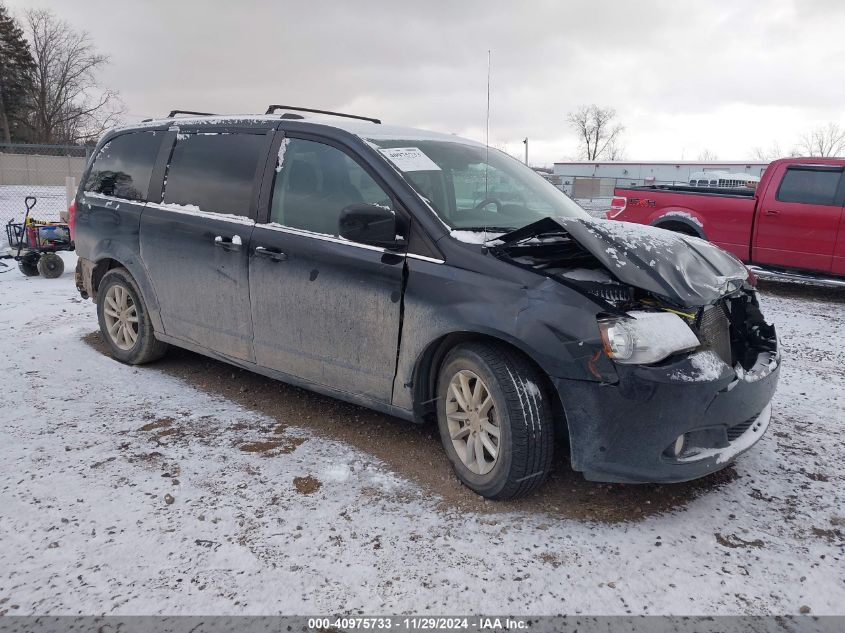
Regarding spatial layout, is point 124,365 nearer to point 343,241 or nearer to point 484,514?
point 343,241

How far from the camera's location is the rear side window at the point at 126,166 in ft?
14.9

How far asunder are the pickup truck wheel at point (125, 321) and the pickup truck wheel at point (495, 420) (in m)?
2.67

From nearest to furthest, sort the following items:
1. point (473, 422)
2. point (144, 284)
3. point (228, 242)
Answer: point (473, 422) → point (228, 242) → point (144, 284)

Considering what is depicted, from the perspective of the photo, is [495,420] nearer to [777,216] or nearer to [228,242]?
[228,242]

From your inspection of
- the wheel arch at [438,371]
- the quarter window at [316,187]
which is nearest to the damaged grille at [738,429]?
the wheel arch at [438,371]

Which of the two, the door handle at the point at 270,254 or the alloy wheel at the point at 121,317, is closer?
the door handle at the point at 270,254

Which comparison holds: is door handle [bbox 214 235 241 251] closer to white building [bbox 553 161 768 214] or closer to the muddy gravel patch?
the muddy gravel patch

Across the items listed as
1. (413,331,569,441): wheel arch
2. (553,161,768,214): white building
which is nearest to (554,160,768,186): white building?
(553,161,768,214): white building

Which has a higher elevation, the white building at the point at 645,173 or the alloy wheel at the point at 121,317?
the white building at the point at 645,173

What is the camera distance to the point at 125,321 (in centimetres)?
479

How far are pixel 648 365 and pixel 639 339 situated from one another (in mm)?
112

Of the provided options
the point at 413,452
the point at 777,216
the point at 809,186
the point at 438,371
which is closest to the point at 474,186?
the point at 438,371

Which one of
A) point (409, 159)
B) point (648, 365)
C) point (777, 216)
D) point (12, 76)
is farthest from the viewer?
point (12, 76)

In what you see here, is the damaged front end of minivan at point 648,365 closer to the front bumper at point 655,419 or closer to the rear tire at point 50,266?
the front bumper at point 655,419
